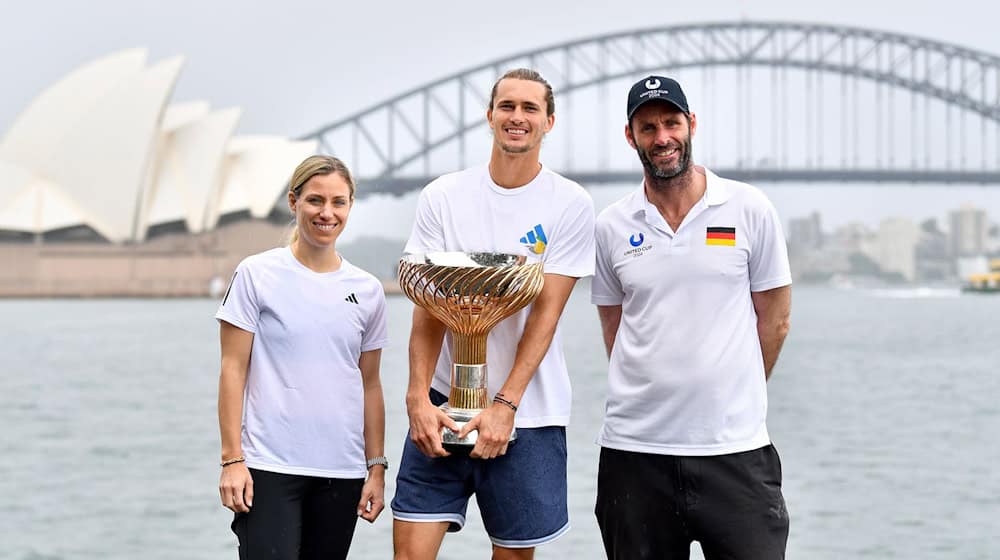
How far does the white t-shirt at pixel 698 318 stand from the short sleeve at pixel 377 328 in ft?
1.94

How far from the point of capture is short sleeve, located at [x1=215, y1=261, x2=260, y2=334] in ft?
8.94

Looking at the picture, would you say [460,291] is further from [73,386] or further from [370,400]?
[73,386]

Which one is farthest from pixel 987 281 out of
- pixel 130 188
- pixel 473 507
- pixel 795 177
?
pixel 473 507

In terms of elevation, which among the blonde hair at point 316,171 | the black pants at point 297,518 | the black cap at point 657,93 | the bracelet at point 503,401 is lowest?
the black pants at point 297,518

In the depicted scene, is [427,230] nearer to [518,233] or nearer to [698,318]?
[518,233]

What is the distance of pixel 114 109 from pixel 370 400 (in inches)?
1786

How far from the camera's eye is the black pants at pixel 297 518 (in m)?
2.72

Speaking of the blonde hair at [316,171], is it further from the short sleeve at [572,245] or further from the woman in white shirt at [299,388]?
the short sleeve at [572,245]

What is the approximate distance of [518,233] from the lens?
278cm

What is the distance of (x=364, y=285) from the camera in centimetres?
284

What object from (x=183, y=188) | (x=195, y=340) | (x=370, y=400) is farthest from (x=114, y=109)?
(x=370, y=400)

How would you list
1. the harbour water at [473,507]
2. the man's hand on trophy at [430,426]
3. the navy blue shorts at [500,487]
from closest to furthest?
the man's hand on trophy at [430,426] < the navy blue shorts at [500,487] < the harbour water at [473,507]

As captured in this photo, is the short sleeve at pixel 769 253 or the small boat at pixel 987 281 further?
the small boat at pixel 987 281

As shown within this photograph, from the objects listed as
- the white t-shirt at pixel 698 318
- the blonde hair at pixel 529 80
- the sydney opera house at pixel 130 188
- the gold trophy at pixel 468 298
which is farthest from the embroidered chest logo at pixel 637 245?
the sydney opera house at pixel 130 188
